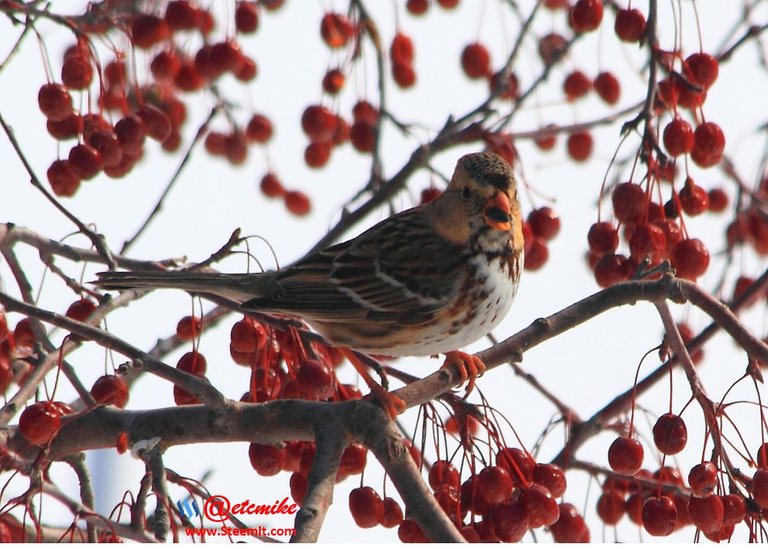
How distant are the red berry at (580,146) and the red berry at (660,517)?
8.95 feet

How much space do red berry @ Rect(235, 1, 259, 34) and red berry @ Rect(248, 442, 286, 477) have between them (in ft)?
9.21

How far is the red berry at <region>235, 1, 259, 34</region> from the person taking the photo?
18.6 feet

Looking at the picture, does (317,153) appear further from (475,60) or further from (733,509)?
(733,509)

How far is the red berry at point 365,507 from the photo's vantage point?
3.58 metres

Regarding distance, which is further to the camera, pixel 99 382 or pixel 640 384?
pixel 640 384

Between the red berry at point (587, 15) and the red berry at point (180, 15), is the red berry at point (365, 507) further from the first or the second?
the red berry at point (180, 15)

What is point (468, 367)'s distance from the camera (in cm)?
402

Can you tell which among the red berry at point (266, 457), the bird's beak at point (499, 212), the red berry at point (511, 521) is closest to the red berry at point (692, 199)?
the bird's beak at point (499, 212)

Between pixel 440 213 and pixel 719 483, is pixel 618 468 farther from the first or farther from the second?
pixel 440 213

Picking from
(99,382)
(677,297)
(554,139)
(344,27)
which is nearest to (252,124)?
(344,27)

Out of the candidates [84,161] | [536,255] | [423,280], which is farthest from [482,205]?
[84,161]

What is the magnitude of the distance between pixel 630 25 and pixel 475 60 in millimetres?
1513

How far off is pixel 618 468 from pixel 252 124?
3040 mm

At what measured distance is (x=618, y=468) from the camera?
3.66 m
